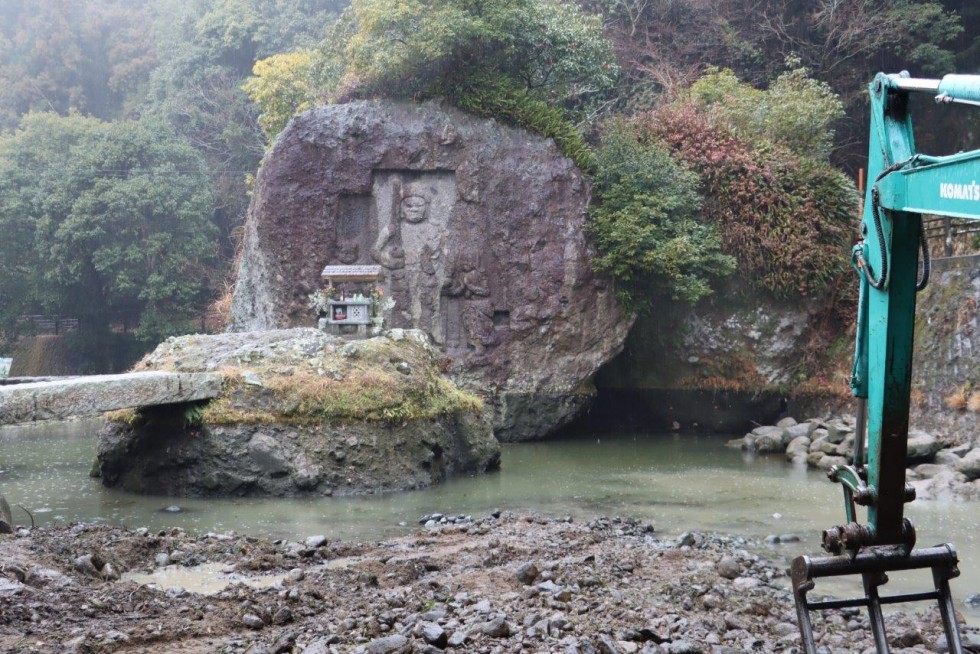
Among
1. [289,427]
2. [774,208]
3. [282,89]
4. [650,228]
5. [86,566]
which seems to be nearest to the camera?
[86,566]

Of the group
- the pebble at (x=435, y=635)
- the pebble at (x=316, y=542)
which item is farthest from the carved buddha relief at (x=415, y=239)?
the pebble at (x=435, y=635)

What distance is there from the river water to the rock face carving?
3.87 metres

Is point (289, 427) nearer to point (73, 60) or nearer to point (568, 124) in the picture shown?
point (568, 124)

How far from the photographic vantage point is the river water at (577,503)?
10695mm

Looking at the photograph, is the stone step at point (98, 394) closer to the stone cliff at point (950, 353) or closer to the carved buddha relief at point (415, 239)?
the carved buddha relief at point (415, 239)

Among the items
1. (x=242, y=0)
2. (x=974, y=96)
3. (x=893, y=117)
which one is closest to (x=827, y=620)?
(x=893, y=117)

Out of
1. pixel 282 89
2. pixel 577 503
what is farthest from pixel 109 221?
pixel 577 503

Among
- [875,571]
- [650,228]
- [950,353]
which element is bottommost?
[875,571]

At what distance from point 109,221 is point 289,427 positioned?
21.4 m

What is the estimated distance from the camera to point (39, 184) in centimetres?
3284

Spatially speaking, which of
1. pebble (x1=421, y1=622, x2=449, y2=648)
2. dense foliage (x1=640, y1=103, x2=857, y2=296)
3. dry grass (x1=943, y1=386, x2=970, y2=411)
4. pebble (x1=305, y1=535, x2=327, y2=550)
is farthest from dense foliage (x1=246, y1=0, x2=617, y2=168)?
pebble (x1=421, y1=622, x2=449, y2=648)

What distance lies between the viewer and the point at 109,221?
105 feet

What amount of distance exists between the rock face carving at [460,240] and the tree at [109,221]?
11970 millimetres

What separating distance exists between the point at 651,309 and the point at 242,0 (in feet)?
89.1
